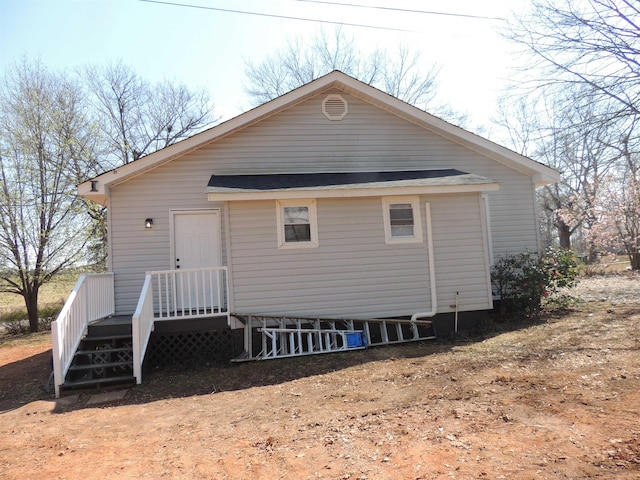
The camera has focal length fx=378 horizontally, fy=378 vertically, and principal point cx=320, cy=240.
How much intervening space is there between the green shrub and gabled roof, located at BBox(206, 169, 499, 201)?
2.05m

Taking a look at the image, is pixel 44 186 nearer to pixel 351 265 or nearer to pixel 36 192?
pixel 36 192

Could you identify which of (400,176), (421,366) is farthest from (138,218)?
(421,366)

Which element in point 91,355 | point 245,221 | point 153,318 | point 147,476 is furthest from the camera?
point 245,221

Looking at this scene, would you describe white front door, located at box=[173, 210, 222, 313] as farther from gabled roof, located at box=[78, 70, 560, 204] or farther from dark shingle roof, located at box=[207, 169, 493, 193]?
gabled roof, located at box=[78, 70, 560, 204]

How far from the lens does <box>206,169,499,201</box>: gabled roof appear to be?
267 inches

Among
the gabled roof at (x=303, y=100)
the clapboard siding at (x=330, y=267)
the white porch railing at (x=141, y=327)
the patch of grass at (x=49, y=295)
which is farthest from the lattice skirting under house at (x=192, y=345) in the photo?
the patch of grass at (x=49, y=295)

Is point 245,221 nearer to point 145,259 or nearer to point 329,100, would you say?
point 145,259

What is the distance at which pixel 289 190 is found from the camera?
682 cm

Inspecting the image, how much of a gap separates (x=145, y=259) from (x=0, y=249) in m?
8.36

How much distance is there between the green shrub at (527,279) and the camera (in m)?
7.94

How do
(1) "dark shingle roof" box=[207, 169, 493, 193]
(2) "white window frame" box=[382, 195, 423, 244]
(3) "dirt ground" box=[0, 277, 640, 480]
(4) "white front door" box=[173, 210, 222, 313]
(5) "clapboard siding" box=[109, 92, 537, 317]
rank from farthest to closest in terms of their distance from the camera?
→ (4) "white front door" box=[173, 210, 222, 313]
(2) "white window frame" box=[382, 195, 423, 244]
(5) "clapboard siding" box=[109, 92, 537, 317]
(1) "dark shingle roof" box=[207, 169, 493, 193]
(3) "dirt ground" box=[0, 277, 640, 480]

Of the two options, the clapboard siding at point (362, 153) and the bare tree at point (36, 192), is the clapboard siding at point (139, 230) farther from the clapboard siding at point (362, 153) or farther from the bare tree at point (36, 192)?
the bare tree at point (36, 192)

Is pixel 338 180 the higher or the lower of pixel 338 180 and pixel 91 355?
the higher

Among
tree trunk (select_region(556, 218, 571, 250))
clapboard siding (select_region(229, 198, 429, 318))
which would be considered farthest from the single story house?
tree trunk (select_region(556, 218, 571, 250))
